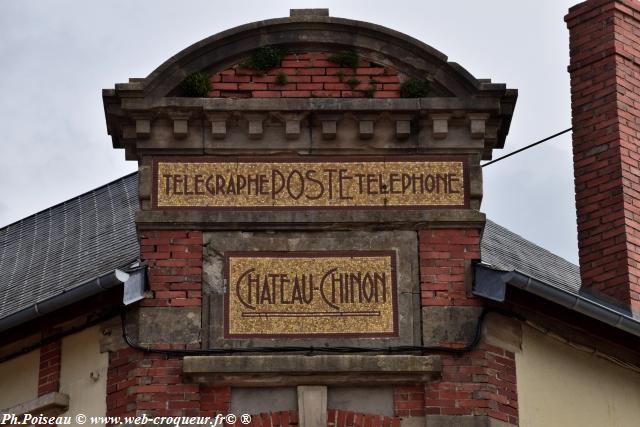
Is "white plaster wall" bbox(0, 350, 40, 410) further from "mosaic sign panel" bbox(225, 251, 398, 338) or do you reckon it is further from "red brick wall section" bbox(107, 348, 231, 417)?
"mosaic sign panel" bbox(225, 251, 398, 338)

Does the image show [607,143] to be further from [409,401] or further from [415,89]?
[409,401]

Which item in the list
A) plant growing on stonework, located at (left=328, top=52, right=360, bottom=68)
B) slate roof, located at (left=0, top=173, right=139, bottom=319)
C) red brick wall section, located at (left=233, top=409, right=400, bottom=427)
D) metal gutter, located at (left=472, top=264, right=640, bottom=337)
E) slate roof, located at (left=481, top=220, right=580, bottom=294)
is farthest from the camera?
slate roof, located at (left=481, top=220, right=580, bottom=294)

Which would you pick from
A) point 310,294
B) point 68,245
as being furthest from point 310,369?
point 68,245

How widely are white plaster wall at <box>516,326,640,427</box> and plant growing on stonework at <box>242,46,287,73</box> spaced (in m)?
3.22

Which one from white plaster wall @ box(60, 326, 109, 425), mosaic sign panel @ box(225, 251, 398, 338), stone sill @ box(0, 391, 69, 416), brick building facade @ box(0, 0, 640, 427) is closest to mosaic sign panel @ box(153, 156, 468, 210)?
brick building facade @ box(0, 0, 640, 427)

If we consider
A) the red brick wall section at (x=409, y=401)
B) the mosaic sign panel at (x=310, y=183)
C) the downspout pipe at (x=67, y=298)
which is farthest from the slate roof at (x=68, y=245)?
the red brick wall section at (x=409, y=401)

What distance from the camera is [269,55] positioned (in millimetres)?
17391

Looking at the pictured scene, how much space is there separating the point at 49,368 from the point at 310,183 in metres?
2.74

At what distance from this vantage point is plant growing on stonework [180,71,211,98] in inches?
677

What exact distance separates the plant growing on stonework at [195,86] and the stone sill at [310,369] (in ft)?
8.12

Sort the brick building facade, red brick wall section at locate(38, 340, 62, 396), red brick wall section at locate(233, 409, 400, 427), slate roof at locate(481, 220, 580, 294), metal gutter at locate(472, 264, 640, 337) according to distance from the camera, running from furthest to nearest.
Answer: slate roof at locate(481, 220, 580, 294) → red brick wall section at locate(38, 340, 62, 396) → metal gutter at locate(472, 264, 640, 337) → the brick building facade → red brick wall section at locate(233, 409, 400, 427)

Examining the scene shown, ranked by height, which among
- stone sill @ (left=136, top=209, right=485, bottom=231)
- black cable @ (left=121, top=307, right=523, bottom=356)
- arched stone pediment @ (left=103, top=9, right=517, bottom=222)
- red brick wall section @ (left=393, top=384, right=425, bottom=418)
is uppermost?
arched stone pediment @ (left=103, top=9, right=517, bottom=222)

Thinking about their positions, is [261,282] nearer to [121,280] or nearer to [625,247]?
[121,280]

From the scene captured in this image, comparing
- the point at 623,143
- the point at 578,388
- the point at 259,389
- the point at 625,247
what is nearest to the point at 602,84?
the point at 623,143
